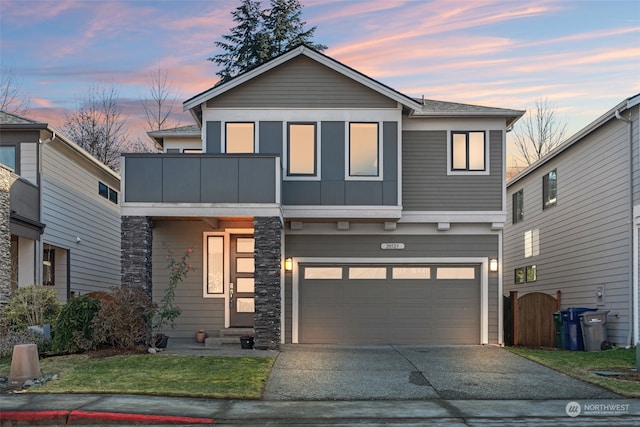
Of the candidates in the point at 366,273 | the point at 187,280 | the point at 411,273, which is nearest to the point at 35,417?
the point at 187,280

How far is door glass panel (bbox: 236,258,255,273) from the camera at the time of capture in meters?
20.7

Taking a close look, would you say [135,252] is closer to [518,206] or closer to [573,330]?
[573,330]

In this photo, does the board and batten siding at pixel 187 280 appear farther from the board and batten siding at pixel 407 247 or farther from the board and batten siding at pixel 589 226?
the board and batten siding at pixel 589 226

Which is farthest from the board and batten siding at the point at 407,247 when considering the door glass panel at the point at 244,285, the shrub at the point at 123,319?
the shrub at the point at 123,319

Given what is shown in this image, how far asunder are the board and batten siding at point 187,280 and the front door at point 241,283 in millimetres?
354

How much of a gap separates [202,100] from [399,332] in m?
8.01

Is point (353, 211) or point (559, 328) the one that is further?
point (559, 328)

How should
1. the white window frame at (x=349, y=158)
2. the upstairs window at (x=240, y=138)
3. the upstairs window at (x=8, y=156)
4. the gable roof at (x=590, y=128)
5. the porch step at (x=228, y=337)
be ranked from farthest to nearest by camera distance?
1. the upstairs window at (x=8, y=156)
2. the upstairs window at (x=240, y=138)
3. the white window frame at (x=349, y=158)
4. the porch step at (x=228, y=337)
5. the gable roof at (x=590, y=128)

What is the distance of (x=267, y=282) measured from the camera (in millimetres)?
17812

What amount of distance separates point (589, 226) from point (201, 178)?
11271 mm

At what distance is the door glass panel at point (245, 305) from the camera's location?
20562mm

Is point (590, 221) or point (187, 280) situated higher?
point (590, 221)

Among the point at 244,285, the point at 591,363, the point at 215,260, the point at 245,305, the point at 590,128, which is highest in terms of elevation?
the point at 590,128

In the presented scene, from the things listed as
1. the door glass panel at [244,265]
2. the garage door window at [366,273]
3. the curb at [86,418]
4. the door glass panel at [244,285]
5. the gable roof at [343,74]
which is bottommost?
the curb at [86,418]
